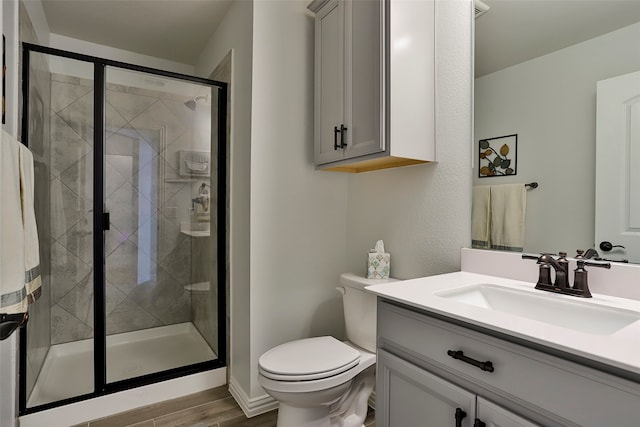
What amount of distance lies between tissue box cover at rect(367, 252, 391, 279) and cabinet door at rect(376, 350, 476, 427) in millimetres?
680

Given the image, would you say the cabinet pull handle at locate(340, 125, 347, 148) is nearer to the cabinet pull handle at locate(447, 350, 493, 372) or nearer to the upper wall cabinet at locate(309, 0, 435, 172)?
the upper wall cabinet at locate(309, 0, 435, 172)

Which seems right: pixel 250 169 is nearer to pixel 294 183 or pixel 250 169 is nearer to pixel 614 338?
pixel 294 183

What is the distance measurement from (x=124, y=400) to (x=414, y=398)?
67.0 inches

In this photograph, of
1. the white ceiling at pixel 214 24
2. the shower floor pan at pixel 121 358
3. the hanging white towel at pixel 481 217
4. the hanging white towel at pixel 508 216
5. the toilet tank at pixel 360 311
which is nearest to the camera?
the white ceiling at pixel 214 24

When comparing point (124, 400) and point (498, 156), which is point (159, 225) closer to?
point (124, 400)

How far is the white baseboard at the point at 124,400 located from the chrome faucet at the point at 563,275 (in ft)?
6.20

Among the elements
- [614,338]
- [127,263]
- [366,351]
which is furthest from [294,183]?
[614,338]

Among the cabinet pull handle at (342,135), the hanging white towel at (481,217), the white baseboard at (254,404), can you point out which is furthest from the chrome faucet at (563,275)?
the white baseboard at (254,404)

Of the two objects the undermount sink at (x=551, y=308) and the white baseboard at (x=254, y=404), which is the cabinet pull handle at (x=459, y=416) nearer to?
the undermount sink at (x=551, y=308)

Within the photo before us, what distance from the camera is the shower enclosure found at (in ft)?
6.42

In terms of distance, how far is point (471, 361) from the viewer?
2.75 ft

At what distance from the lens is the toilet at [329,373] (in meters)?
1.39

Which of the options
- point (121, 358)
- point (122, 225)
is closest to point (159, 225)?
point (122, 225)

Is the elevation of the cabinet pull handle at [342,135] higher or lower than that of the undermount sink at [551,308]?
higher
